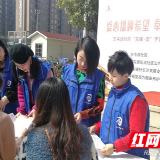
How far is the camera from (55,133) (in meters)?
0.80

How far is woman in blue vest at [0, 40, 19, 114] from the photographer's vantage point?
196 cm

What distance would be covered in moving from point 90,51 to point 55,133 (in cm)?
93

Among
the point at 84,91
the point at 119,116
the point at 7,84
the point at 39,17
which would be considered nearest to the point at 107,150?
the point at 119,116

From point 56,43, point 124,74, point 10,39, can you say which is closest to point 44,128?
point 124,74

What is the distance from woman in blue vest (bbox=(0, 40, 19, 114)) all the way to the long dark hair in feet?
3.91

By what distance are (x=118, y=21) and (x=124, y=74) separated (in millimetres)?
2253

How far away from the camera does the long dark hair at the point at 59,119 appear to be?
79 centimetres

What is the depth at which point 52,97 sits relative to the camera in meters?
0.86

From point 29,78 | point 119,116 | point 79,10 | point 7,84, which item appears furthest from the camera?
point 79,10

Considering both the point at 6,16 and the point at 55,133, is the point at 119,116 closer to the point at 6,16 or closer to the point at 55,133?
→ the point at 55,133

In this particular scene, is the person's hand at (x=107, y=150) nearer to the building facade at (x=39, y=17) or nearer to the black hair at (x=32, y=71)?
Result: the black hair at (x=32, y=71)

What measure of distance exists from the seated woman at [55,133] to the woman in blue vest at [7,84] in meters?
1.19

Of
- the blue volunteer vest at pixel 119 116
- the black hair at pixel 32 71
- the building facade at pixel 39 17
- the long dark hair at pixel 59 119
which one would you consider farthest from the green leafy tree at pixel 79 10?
the building facade at pixel 39 17

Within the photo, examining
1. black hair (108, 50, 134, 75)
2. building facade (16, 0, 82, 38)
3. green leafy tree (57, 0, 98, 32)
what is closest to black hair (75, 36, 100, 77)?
black hair (108, 50, 134, 75)
